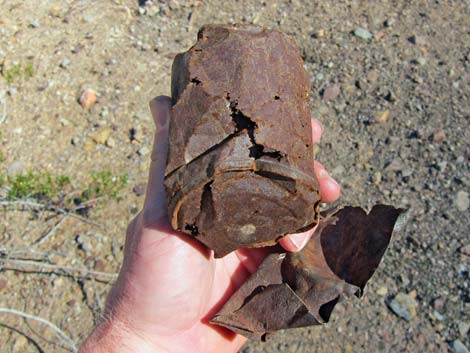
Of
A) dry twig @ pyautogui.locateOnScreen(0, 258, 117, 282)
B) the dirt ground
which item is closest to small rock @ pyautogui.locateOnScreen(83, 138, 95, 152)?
the dirt ground

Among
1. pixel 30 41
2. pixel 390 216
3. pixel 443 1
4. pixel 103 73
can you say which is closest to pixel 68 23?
pixel 30 41

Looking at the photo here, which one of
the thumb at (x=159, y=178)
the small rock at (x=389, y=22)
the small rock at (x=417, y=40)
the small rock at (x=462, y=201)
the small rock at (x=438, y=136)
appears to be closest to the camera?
the thumb at (x=159, y=178)

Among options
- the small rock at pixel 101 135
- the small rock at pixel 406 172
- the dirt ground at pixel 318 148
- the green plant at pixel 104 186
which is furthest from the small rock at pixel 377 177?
the small rock at pixel 101 135

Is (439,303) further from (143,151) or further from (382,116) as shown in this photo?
(143,151)

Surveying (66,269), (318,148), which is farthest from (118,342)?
(318,148)

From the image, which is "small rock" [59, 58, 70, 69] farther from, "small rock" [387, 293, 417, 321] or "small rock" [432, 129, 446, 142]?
"small rock" [387, 293, 417, 321]

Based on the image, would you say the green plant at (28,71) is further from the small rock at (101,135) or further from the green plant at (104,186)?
the green plant at (104,186)
